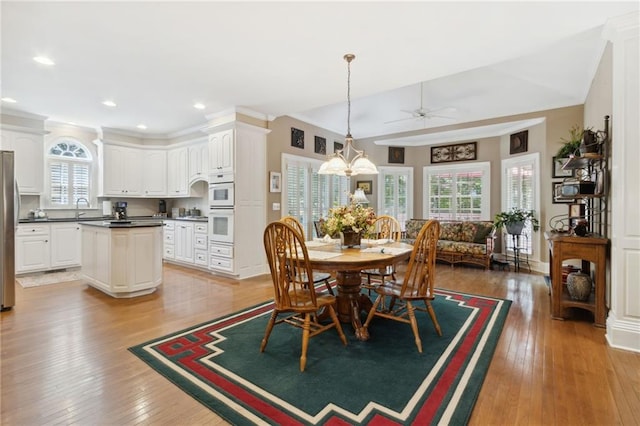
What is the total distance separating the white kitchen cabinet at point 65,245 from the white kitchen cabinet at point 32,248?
8 centimetres

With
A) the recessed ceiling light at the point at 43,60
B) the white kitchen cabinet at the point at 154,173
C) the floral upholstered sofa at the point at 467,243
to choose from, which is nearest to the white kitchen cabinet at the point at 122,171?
the white kitchen cabinet at the point at 154,173

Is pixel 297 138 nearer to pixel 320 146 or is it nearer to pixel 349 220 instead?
pixel 320 146

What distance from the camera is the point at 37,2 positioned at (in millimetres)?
2377

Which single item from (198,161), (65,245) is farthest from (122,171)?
(65,245)

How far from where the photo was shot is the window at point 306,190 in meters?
5.82

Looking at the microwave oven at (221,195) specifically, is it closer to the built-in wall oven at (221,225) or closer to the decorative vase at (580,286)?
the built-in wall oven at (221,225)

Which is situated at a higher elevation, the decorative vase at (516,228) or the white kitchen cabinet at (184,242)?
the decorative vase at (516,228)

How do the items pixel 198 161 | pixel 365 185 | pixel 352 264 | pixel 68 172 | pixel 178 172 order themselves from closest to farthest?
pixel 352 264, pixel 68 172, pixel 198 161, pixel 178 172, pixel 365 185

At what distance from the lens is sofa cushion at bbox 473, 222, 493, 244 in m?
5.95

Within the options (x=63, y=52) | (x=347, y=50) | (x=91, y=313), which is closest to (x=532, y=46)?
(x=347, y=50)

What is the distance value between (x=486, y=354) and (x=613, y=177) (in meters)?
1.91

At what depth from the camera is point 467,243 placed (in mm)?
5941

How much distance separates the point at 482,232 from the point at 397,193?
2.17 m

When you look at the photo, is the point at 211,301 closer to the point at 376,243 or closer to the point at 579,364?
the point at 376,243
